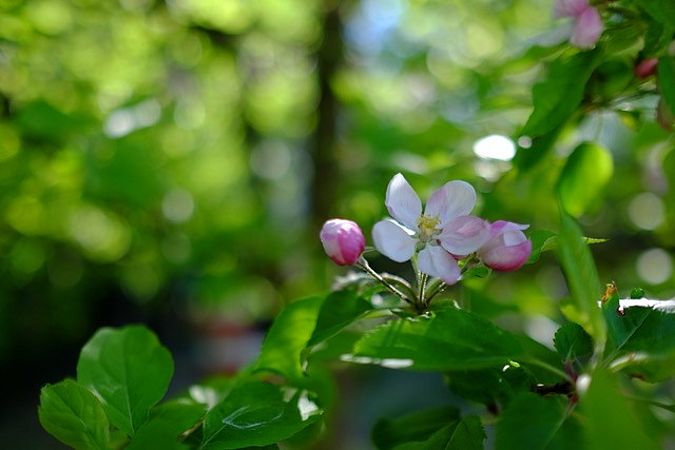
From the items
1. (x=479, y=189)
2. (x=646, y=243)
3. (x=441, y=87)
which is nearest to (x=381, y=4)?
(x=441, y=87)

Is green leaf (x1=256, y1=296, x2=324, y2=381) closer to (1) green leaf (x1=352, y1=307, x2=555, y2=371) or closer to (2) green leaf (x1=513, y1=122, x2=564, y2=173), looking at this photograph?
(1) green leaf (x1=352, y1=307, x2=555, y2=371)

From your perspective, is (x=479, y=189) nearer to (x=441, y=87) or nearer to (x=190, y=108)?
(x=441, y=87)

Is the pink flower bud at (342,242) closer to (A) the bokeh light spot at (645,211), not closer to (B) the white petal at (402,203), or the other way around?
(B) the white petal at (402,203)

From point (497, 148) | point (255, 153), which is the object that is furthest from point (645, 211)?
point (255, 153)

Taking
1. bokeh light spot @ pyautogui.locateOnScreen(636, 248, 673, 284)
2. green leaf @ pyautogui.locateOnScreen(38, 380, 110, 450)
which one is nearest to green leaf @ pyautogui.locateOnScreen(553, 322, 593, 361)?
green leaf @ pyautogui.locateOnScreen(38, 380, 110, 450)

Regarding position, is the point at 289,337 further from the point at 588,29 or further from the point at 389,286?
the point at 588,29

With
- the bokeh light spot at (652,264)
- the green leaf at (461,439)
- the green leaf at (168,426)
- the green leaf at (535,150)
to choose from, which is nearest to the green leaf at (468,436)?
the green leaf at (461,439)

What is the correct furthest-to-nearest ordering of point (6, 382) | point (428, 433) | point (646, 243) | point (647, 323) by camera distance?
point (6, 382)
point (646, 243)
point (428, 433)
point (647, 323)
